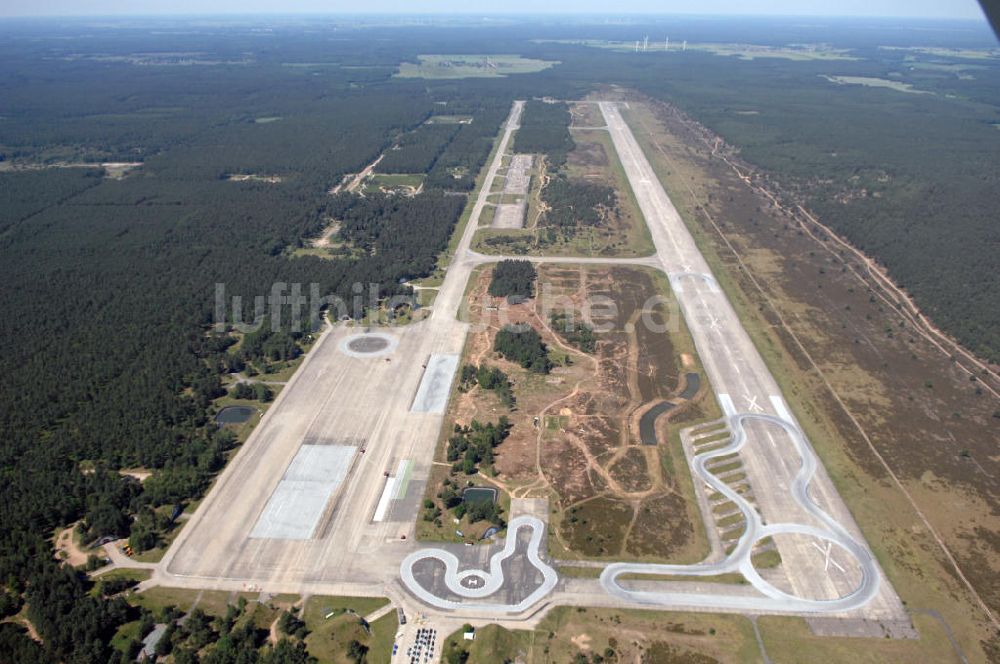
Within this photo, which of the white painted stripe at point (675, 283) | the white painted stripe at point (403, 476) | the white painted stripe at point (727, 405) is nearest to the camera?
the white painted stripe at point (403, 476)

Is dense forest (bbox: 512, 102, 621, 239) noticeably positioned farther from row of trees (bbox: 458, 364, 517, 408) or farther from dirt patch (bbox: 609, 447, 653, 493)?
dirt patch (bbox: 609, 447, 653, 493)

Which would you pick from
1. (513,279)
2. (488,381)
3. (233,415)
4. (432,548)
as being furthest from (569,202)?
(432,548)

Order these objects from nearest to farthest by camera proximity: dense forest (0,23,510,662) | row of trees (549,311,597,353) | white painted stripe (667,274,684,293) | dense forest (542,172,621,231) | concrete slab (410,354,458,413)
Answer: dense forest (0,23,510,662), concrete slab (410,354,458,413), row of trees (549,311,597,353), white painted stripe (667,274,684,293), dense forest (542,172,621,231)

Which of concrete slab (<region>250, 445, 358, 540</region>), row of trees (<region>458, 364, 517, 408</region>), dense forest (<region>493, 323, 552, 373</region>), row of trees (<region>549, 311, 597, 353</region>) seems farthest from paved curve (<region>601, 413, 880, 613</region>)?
row of trees (<region>549, 311, 597, 353</region>)

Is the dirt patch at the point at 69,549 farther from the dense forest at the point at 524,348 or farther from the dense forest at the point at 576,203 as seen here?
the dense forest at the point at 576,203

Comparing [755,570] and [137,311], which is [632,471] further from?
[137,311]

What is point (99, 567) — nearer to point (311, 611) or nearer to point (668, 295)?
point (311, 611)

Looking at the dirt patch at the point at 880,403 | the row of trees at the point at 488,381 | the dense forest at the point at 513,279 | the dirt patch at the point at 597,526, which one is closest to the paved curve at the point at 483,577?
the dirt patch at the point at 597,526
